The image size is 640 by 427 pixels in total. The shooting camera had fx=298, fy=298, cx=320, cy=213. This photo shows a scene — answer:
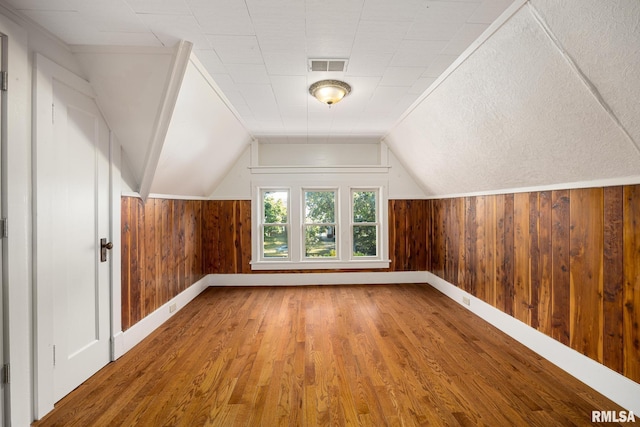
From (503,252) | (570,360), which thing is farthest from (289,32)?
(570,360)

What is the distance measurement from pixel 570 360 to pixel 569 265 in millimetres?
728

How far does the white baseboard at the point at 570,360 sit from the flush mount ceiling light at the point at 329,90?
279 centimetres

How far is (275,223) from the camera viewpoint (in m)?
5.14

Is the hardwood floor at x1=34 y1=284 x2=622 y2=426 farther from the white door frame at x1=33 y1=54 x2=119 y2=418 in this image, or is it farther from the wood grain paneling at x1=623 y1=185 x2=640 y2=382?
the wood grain paneling at x1=623 y1=185 x2=640 y2=382

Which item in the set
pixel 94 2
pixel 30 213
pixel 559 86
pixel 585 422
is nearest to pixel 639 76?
pixel 559 86

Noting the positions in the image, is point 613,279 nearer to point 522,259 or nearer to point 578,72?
point 522,259

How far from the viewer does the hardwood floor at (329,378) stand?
6.10ft

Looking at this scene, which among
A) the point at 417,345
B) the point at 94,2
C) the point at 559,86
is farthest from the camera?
the point at 417,345

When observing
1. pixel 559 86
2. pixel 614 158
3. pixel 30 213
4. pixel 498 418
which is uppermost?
pixel 559 86

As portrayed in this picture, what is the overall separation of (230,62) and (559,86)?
7.54 ft

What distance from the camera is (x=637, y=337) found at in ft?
6.07

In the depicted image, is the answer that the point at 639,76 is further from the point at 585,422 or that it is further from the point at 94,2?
the point at 94,2

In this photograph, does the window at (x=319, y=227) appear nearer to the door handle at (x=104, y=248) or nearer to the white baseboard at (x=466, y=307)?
the white baseboard at (x=466, y=307)

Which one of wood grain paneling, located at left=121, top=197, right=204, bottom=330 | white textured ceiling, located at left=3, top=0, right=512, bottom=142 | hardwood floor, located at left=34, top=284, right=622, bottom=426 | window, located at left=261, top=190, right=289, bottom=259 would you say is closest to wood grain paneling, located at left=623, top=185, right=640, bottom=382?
hardwood floor, located at left=34, top=284, right=622, bottom=426
